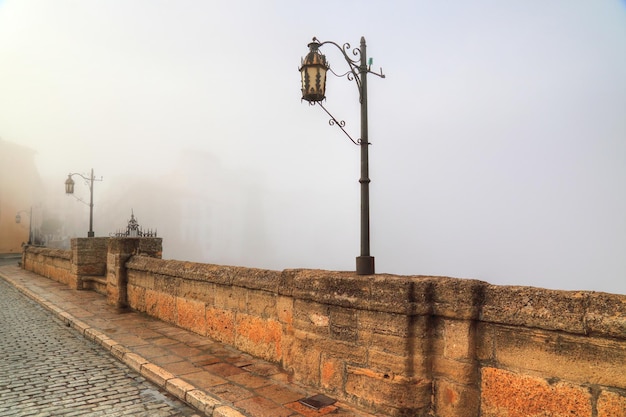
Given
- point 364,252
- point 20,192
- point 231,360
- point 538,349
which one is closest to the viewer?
point 538,349

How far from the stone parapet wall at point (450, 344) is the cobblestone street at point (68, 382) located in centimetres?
150

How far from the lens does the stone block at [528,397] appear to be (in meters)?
2.87

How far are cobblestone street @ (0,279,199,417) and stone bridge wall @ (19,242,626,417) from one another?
4.95ft

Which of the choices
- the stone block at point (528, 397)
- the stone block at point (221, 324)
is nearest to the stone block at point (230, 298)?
the stone block at point (221, 324)

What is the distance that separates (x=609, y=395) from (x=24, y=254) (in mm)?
25773

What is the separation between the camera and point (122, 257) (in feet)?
31.0

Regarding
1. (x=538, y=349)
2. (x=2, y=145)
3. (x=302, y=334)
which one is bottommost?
(x=302, y=334)

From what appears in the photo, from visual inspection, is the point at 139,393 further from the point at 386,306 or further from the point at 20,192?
the point at 20,192

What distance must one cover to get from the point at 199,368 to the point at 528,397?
12.2 feet

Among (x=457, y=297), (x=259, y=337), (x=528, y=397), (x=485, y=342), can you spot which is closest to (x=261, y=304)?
(x=259, y=337)

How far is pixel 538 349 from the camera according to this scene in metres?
3.09

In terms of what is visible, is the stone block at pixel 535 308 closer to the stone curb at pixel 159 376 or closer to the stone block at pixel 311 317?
the stone block at pixel 311 317

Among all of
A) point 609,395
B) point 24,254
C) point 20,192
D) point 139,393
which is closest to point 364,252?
point 609,395

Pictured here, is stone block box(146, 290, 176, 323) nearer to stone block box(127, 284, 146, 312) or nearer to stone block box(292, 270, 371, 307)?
stone block box(127, 284, 146, 312)
